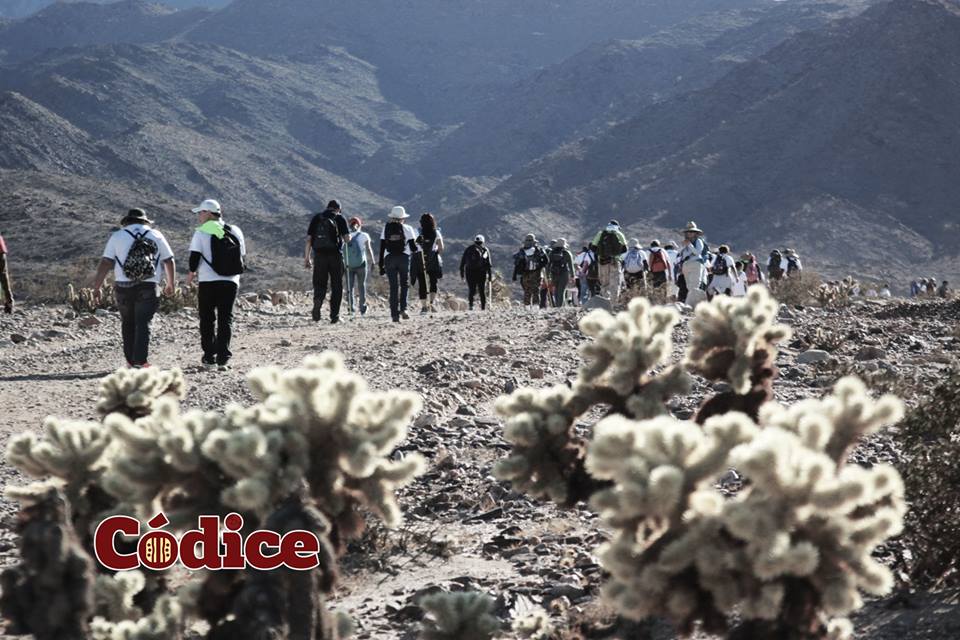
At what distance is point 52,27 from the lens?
181125 mm

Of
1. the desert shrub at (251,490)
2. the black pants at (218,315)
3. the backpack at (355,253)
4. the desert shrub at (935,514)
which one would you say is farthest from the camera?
the backpack at (355,253)

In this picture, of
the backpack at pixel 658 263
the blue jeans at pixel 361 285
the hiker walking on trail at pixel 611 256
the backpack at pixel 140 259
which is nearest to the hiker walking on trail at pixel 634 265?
the hiker walking on trail at pixel 611 256

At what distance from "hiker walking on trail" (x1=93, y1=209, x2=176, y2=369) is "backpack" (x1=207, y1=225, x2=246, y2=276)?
405 millimetres

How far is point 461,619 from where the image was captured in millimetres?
3596

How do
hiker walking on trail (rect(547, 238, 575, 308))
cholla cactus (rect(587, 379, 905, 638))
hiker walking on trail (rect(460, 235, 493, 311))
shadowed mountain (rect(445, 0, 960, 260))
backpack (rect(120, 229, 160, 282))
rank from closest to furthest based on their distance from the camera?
cholla cactus (rect(587, 379, 905, 638))
backpack (rect(120, 229, 160, 282))
hiker walking on trail (rect(460, 235, 493, 311))
hiker walking on trail (rect(547, 238, 575, 308))
shadowed mountain (rect(445, 0, 960, 260))

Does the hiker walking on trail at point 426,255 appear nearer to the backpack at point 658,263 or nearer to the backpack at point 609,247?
the backpack at point 609,247

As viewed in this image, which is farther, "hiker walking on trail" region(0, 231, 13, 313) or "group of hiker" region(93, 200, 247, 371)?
"hiker walking on trail" region(0, 231, 13, 313)

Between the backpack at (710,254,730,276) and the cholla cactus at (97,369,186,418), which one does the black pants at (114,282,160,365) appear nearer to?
the cholla cactus at (97,369,186,418)

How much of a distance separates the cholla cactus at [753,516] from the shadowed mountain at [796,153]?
2649 inches

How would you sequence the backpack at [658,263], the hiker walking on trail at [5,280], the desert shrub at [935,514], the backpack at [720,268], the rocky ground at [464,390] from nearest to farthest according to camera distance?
the desert shrub at [935,514], the rocky ground at [464,390], the hiker walking on trail at [5,280], the backpack at [720,268], the backpack at [658,263]

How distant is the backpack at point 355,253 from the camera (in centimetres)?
1677

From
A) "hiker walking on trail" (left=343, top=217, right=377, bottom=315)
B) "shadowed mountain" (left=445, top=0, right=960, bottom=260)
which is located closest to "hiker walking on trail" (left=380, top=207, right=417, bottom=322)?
"hiker walking on trail" (left=343, top=217, right=377, bottom=315)

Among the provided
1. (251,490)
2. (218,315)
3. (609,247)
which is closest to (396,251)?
(609,247)

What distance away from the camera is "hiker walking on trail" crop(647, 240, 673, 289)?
1950 cm
